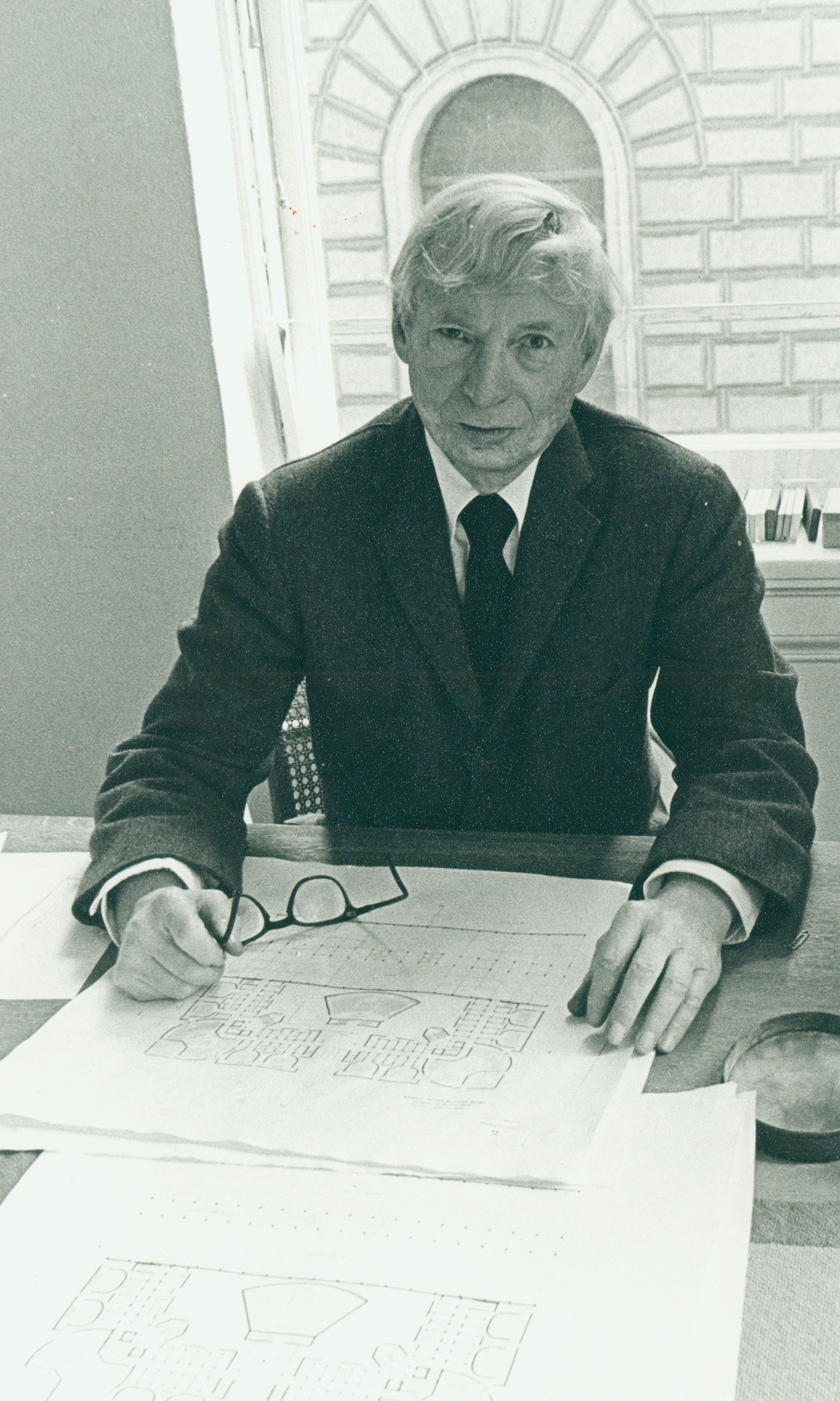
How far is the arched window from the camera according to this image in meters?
2.32

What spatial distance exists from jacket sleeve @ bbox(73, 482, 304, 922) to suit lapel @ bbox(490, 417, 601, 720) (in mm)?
265

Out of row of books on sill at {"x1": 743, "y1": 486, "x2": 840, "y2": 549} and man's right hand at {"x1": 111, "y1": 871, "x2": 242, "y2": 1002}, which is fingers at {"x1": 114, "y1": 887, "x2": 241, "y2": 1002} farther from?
row of books on sill at {"x1": 743, "y1": 486, "x2": 840, "y2": 549}

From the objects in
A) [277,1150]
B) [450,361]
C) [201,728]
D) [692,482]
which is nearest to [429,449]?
[450,361]

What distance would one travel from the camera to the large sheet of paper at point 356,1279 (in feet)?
2.17

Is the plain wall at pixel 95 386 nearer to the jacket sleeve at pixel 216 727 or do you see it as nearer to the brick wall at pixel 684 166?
the brick wall at pixel 684 166


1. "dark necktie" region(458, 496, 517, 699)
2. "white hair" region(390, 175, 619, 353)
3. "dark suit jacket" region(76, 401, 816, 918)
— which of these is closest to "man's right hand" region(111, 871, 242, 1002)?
"dark suit jacket" region(76, 401, 816, 918)

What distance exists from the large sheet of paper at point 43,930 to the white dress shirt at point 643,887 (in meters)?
0.03

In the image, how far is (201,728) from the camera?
1.42 m

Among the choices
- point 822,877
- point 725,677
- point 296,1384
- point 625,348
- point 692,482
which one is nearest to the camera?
point 296,1384

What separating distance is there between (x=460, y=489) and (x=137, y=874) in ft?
1.93

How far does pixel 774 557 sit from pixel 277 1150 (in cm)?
164

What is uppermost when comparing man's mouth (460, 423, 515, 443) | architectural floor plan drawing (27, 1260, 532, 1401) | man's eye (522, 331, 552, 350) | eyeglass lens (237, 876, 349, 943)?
man's eye (522, 331, 552, 350)

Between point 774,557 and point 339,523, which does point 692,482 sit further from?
point 774,557

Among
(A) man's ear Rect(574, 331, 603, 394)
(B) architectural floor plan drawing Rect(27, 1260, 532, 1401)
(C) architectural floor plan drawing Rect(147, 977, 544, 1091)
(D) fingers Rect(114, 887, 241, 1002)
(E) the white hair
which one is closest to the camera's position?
(B) architectural floor plan drawing Rect(27, 1260, 532, 1401)
